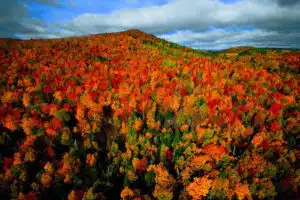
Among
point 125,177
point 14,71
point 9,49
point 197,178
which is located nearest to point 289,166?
point 197,178

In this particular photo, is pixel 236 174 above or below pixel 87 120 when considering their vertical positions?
below

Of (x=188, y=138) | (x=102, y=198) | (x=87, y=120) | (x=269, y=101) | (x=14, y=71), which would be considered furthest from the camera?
(x=14, y=71)

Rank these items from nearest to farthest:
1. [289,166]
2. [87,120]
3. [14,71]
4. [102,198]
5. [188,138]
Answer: [102,198] < [289,166] < [188,138] < [87,120] < [14,71]

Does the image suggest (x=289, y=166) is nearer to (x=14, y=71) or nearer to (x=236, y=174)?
(x=236, y=174)

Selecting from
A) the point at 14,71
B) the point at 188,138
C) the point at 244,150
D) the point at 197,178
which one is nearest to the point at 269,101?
the point at 244,150

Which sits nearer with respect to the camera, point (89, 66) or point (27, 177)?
point (27, 177)

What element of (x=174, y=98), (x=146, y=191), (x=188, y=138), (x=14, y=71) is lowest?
(x=146, y=191)
